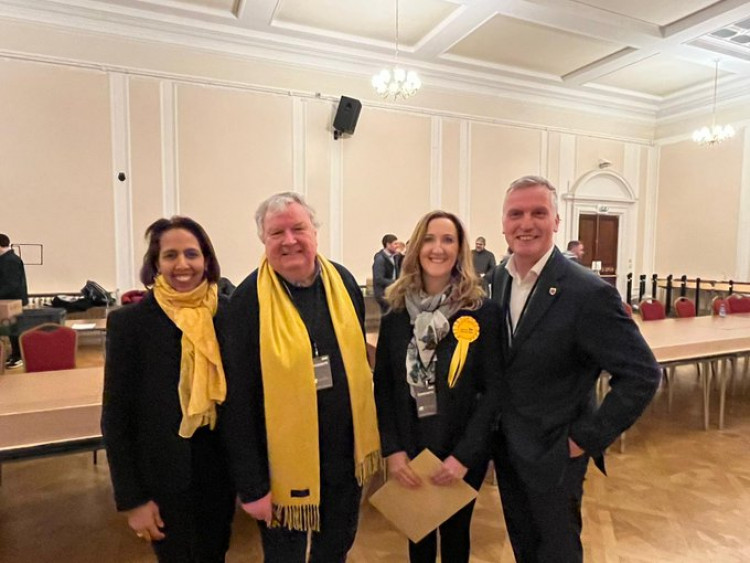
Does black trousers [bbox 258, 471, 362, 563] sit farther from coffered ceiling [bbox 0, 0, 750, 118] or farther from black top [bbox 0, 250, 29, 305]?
coffered ceiling [bbox 0, 0, 750, 118]

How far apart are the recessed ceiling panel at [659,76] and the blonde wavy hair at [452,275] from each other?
8.41 metres

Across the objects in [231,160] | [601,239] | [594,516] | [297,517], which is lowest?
[594,516]

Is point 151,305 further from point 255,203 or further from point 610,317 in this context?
point 255,203

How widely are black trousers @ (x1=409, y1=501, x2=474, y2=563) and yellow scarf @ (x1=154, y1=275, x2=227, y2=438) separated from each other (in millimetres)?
875

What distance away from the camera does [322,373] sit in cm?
141

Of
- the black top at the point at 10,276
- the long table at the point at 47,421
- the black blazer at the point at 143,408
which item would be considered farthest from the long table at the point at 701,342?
the black top at the point at 10,276

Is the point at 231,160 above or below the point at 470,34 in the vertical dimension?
below

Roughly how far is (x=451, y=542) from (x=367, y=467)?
449 millimetres

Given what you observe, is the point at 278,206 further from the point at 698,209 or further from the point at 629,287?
the point at 698,209

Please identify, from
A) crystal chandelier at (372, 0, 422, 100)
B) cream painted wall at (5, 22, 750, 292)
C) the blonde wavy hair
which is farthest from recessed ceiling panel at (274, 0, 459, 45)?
the blonde wavy hair

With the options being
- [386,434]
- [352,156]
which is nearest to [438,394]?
[386,434]

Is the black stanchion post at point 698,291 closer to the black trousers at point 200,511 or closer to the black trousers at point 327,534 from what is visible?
the black trousers at point 327,534

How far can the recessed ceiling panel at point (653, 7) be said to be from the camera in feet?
20.0

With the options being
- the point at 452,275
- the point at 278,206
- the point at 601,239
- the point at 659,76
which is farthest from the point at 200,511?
the point at 601,239
